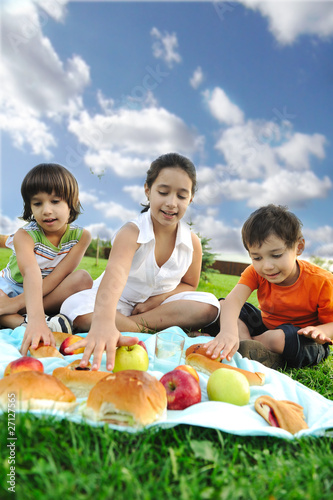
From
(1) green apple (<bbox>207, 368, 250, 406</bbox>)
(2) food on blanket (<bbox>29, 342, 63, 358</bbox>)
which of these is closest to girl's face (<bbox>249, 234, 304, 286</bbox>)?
(1) green apple (<bbox>207, 368, 250, 406</bbox>)

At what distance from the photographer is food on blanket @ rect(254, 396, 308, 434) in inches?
74.6

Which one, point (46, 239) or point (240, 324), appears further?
point (46, 239)

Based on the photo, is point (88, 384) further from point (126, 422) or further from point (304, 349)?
point (304, 349)

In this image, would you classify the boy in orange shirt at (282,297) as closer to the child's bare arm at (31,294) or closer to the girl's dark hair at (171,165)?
the girl's dark hair at (171,165)

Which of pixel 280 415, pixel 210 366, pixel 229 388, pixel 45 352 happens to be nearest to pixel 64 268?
pixel 45 352

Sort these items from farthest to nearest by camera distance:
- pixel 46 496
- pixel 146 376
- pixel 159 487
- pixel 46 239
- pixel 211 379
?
pixel 46 239, pixel 211 379, pixel 146 376, pixel 159 487, pixel 46 496

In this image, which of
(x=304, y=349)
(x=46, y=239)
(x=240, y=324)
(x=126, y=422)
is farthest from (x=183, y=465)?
(x=46, y=239)

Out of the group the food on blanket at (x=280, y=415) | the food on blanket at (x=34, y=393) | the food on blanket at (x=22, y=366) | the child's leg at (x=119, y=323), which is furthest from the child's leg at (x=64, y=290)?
the food on blanket at (x=280, y=415)

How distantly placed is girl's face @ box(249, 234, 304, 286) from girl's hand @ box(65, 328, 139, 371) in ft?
5.25

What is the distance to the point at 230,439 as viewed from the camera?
176 centimetres

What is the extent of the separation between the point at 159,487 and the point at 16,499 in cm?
52

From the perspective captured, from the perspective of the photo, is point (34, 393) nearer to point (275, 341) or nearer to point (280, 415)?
point (280, 415)

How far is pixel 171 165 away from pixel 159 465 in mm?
2746

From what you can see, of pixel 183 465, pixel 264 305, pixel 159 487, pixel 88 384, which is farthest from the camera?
pixel 264 305
